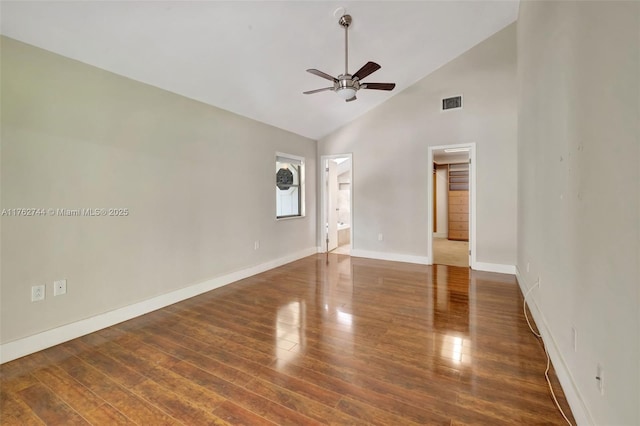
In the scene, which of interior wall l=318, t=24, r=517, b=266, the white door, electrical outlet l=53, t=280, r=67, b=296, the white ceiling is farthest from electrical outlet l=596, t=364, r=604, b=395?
the white door

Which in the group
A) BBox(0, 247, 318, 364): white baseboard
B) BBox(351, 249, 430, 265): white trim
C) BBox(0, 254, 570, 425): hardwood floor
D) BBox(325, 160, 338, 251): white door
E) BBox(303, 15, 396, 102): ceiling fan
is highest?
BBox(303, 15, 396, 102): ceiling fan

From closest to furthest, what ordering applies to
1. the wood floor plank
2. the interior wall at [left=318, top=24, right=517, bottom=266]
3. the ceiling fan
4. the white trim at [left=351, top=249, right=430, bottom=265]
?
the wood floor plank, the ceiling fan, the interior wall at [left=318, top=24, right=517, bottom=266], the white trim at [left=351, top=249, right=430, bottom=265]

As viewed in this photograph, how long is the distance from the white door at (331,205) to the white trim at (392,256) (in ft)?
2.61

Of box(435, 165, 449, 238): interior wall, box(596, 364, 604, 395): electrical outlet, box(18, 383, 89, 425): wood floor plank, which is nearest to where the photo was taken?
box(596, 364, 604, 395): electrical outlet

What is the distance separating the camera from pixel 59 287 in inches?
98.0

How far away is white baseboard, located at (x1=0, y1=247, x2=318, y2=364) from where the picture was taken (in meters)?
2.26

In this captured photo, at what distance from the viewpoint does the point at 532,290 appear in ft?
→ 9.76

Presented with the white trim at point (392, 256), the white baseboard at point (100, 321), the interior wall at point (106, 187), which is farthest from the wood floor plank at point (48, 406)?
the white trim at point (392, 256)

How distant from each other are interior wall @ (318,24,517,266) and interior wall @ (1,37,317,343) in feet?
8.40

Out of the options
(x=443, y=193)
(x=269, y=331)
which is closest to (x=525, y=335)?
(x=269, y=331)

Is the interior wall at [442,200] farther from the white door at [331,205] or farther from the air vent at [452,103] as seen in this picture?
the air vent at [452,103]

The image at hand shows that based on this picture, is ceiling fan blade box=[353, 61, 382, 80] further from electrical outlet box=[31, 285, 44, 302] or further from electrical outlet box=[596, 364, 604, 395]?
electrical outlet box=[31, 285, 44, 302]

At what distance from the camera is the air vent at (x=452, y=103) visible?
4797 mm

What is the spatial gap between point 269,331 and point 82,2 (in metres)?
3.07
